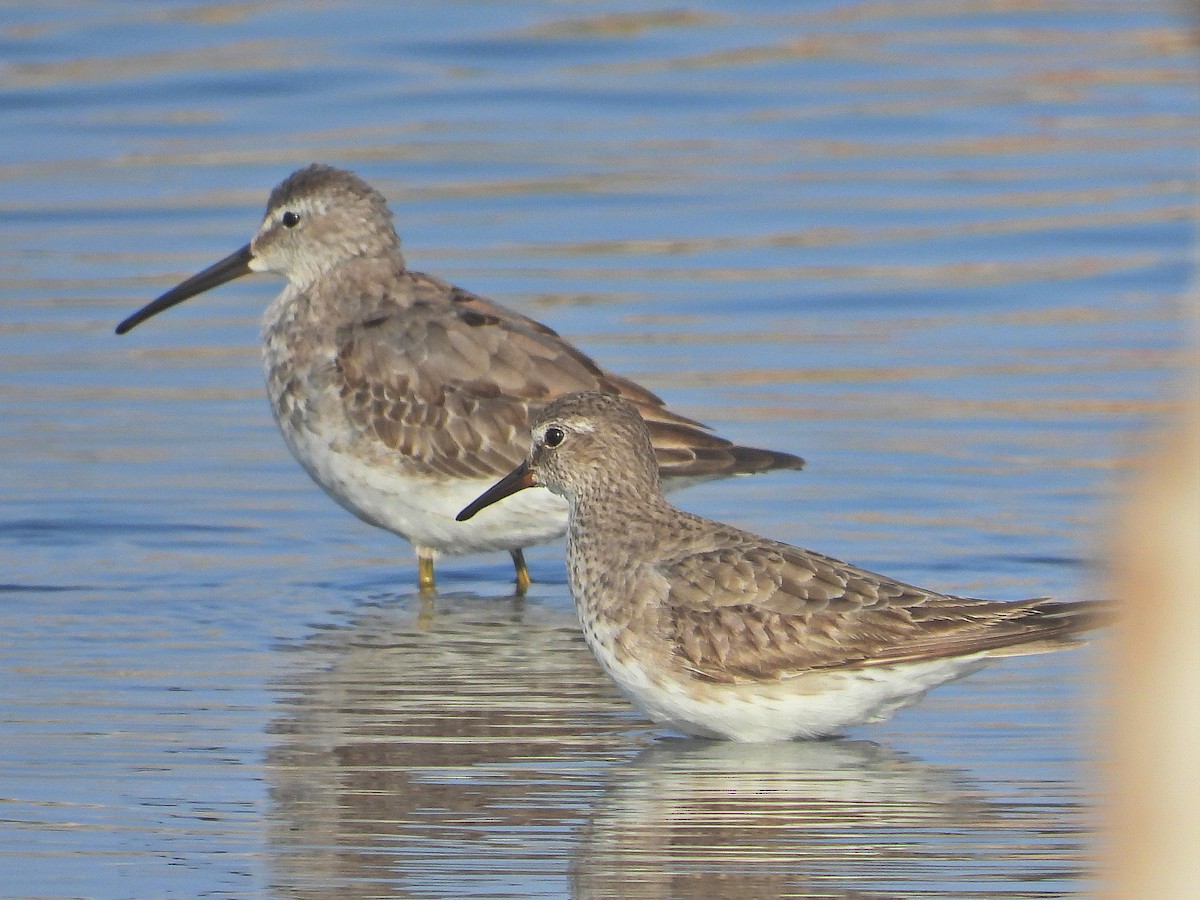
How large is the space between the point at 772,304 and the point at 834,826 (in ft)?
24.0

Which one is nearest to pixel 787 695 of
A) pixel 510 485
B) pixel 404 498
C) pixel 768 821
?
pixel 768 821

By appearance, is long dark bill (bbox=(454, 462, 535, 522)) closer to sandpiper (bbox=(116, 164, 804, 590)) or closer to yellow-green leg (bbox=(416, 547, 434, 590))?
sandpiper (bbox=(116, 164, 804, 590))

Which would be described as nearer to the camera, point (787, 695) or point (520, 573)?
point (787, 695)

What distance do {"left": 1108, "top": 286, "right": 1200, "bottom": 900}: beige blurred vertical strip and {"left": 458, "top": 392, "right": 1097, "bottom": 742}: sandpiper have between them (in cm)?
487

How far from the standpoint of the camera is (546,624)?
8055 mm

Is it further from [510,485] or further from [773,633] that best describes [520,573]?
[773,633]

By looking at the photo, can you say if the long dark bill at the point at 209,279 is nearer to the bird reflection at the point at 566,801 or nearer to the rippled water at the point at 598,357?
the rippled water at the point at 598,357

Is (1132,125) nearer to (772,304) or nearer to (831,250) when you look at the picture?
(831,250)

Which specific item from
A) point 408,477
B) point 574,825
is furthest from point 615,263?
point 574,825

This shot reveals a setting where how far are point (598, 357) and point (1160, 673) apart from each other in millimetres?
10221

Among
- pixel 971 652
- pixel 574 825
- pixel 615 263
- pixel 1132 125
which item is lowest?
pixel 574 825

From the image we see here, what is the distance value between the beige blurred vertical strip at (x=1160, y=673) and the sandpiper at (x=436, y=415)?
23.0 ft

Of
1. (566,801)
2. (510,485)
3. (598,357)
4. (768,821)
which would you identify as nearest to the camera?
(768,821)

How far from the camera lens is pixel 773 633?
6.19 m
